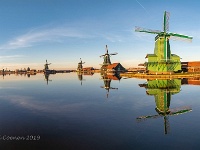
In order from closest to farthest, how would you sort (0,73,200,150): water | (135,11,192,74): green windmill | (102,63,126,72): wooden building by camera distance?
(0,73,200,150): water
(135,11,192,74): green windmill
(102,63,126,72): wooden building

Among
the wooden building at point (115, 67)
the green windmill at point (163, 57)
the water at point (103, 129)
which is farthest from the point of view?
the wooden building at point (115, 67)

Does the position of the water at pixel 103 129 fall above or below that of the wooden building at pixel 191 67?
below

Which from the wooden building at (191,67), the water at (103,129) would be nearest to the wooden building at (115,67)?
the wooden building at (191,67)

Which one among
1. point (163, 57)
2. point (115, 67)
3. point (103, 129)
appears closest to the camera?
point (103, 129)

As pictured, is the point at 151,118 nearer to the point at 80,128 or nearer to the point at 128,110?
the point at 128,110

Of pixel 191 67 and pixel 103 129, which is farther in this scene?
pixel 191 67

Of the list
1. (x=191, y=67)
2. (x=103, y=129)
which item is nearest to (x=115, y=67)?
(x=191, y=67)

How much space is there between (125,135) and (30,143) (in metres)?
4.56

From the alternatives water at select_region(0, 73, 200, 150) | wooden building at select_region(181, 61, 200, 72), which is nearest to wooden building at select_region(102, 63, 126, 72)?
wooden building at select_region(181, 61, 200, 72)

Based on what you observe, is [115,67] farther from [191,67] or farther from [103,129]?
[103,129]

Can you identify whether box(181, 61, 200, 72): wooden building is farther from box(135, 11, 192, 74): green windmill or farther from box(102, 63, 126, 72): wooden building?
box(102, 63, 126, 72): wooden building

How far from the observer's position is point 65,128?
12305 mm

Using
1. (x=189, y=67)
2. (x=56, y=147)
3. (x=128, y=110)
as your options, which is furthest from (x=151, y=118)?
(x=189, y=67)

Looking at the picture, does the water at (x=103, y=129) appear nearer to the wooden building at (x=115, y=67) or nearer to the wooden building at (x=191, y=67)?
the wooden building at (x=191, y=67)
